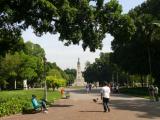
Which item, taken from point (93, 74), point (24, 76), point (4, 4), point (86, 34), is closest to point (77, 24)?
point (86, 34)

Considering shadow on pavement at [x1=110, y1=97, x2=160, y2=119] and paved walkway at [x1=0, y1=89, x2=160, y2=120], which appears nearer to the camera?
paved walkway at [x1=0, y1=89, x2=160, y2=120]

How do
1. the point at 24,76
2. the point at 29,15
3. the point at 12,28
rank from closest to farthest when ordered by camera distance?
the point at 29,15, the point at 12,28, the point at 24,76

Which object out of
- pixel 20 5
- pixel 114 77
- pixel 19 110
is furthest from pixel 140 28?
pixel 114 77

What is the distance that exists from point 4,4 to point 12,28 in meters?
5.14

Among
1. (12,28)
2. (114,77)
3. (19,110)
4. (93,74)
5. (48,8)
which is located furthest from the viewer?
(93,74)

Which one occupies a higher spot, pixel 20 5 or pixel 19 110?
pixel 20 5

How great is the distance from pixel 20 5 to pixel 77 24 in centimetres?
454

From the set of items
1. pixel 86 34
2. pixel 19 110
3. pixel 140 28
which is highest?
pixel 140 28

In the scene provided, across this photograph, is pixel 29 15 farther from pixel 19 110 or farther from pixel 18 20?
pixel 19 110

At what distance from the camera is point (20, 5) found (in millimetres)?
31562

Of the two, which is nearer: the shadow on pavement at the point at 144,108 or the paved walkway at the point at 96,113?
the paved walkway at the point at 96,113

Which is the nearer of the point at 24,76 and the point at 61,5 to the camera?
the point at 61,5

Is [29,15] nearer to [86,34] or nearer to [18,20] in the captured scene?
[18,20]

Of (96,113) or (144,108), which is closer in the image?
(96,113)
